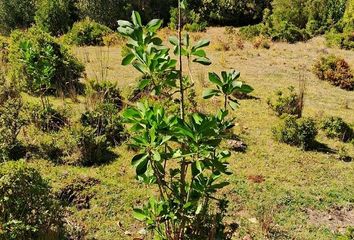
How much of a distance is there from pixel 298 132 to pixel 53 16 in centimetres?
1439

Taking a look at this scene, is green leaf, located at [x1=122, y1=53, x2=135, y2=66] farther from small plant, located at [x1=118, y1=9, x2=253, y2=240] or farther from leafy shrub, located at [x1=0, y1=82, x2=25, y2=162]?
leafy shrub, located at [x1=0, y1=82, x2=25, y2=162]

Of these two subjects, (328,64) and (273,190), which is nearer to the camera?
(273,190)

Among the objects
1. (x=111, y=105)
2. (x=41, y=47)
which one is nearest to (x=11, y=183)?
(x=111, y=105)

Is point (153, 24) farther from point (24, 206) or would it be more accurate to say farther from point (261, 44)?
point (261, 44)

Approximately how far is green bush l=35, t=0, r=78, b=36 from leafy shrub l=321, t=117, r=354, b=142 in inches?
526

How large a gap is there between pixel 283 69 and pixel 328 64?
129 cm

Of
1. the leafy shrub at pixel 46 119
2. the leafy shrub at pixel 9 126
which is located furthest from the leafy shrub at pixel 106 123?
the leafy shrub at pixel 9 126

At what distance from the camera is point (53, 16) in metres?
19.2

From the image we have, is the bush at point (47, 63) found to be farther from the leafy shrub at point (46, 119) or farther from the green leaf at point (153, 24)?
the green leaf at point (153, 24)

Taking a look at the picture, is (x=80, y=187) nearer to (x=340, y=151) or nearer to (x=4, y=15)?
(x=340, y=151)

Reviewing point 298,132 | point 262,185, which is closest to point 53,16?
point 298,132

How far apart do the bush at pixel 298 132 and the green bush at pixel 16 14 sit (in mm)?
16275

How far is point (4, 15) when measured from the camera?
20.9 m

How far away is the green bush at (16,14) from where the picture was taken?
20.8 metres
